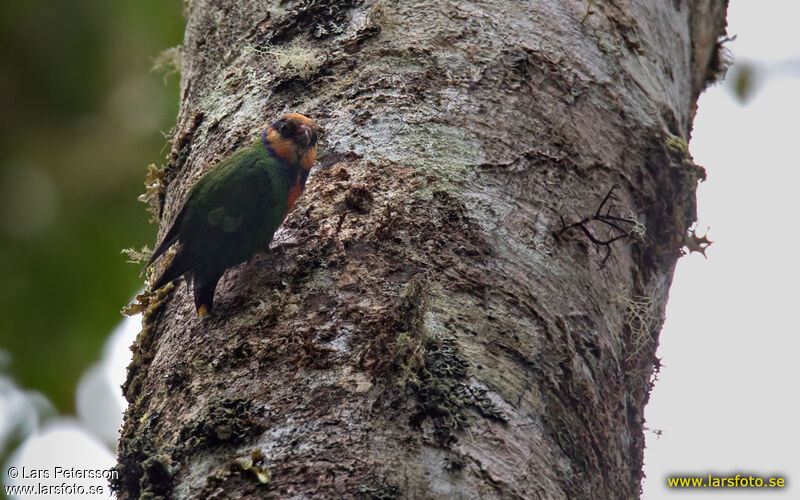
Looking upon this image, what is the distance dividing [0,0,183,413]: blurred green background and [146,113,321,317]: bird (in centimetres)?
122

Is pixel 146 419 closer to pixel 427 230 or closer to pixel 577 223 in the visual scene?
pixel 427 230

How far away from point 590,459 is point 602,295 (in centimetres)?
48

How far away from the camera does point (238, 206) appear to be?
6.88 feet

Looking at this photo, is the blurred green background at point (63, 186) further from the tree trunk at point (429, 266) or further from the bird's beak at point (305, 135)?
the bird's beak at point (305, 135)

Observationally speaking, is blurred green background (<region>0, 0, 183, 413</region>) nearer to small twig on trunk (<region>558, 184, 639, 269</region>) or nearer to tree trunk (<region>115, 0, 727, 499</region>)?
tree trunk (<region>115, 0, 727, 499</region>)

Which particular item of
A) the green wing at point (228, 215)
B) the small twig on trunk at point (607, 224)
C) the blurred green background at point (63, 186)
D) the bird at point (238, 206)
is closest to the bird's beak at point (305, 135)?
the bird at point (238, 206)

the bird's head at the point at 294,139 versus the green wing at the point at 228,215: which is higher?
the bird's head at the point at 294,139

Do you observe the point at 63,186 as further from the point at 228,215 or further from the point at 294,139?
the point at 294,139

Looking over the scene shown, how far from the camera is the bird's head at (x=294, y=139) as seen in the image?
2061 mm

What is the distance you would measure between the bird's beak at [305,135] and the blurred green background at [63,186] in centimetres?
132

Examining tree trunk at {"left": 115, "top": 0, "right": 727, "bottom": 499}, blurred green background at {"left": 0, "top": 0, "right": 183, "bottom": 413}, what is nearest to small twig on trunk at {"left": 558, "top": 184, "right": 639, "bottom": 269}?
tree trunk at {"left": 115, "top": 0, "right": 727, "bottom": 499}

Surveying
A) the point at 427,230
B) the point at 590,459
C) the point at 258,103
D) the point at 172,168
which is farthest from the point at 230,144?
the point at 590,459

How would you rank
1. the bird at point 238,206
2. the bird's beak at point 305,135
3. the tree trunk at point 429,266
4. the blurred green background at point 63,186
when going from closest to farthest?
the tree trunk at point 429,266, the bird at point 238,206, the bird's beak at point 305,135, the blurred green background at point 63,186

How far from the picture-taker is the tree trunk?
5.30ft
